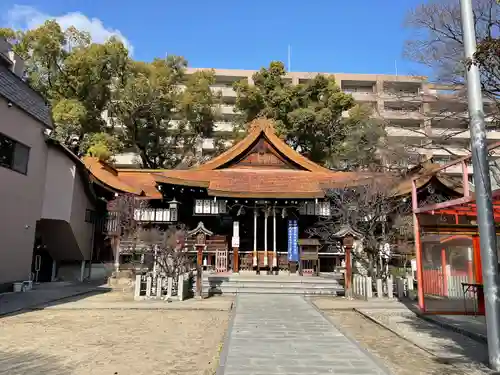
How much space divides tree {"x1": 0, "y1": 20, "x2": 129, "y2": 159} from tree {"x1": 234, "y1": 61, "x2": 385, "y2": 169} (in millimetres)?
8783

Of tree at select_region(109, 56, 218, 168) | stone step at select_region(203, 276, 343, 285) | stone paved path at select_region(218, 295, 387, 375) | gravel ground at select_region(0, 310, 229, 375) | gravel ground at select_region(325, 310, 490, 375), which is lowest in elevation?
gravel ground at select_region(325, 310, 490, 375)

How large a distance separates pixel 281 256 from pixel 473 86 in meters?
13.8

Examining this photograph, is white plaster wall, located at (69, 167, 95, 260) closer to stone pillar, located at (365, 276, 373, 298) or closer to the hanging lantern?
the hanging lantern

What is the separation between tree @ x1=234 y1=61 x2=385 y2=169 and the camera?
27.0m

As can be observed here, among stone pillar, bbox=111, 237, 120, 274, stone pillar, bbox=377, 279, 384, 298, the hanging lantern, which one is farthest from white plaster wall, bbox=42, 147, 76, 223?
stone pillar, bbox=377, 279, 384, 298

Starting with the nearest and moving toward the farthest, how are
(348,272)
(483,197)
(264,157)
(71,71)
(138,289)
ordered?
(483,197)
(138,289)
(348,272)
(264,157)
(71,71)

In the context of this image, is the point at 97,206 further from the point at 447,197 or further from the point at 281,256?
the point at 447,197

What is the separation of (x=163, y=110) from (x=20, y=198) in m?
14.9

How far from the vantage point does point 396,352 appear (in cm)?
643

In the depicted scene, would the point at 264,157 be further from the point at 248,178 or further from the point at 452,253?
the point at 452,253

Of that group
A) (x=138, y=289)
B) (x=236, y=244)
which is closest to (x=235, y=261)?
(x=236, y=244)

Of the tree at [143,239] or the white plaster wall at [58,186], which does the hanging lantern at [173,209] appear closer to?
the tree at [143,239]

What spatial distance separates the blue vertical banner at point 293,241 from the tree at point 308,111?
31.0 ft

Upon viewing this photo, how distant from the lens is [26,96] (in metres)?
13.9
